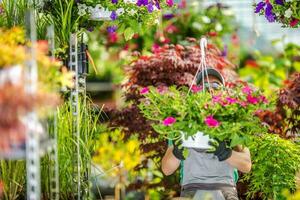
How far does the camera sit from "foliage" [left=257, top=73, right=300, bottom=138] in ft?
16.4

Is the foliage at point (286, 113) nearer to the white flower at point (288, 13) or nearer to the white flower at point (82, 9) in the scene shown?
the white flower at point (288, 13)

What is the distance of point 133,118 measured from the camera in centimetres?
496

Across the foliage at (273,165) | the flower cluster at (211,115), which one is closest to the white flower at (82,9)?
the flower cluster at (211,115)

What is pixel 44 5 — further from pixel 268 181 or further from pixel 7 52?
pixel 268 181

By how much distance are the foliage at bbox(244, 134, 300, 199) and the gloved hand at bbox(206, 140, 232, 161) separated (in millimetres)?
679

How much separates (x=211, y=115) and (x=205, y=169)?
0.52 m

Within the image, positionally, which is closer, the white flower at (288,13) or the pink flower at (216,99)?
the pink flower at (216,99)

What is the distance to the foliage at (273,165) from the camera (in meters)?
4.37

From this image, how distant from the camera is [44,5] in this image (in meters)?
4.04

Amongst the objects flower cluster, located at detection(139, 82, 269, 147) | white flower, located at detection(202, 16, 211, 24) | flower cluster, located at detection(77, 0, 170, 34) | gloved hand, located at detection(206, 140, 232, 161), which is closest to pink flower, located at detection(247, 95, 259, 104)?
flower cluster, located at detection(139, 82, 269, 147)

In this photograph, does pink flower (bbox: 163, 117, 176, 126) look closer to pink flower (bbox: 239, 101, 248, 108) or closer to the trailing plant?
pink flower (bbox: 239, 101, 248, 108)

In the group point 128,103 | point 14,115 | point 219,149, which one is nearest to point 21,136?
point 14,115

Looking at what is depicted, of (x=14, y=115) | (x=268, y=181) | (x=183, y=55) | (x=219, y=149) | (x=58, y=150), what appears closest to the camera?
(x=14, y=115)

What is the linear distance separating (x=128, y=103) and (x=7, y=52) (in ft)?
8.10
